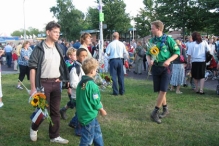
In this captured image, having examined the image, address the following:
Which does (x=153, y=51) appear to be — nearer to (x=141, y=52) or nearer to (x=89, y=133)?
(x=89, y=133)

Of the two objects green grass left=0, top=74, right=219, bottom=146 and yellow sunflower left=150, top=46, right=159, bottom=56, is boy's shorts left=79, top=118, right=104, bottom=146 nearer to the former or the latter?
Answer: green grass left=0, top=74, right=219, bottom=146

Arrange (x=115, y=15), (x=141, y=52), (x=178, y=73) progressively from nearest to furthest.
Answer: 1. (x=178, y=73)
2. (x=141, y=52)
3. (x=115, y=15)

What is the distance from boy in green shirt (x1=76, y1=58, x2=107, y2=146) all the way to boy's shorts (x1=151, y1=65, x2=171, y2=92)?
90.9 inches

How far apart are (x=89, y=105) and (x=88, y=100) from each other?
7 centimetres

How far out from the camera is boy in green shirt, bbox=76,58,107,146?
10.5 feet

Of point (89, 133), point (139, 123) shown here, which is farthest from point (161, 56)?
point (89, 133)

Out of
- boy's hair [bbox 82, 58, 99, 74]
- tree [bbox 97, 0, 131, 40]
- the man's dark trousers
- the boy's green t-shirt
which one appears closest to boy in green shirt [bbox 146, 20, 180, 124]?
boy's hair [bbox 82, 58, 99, 74]

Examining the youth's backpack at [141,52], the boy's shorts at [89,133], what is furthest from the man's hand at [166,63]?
the youth's backpack at [141,52]

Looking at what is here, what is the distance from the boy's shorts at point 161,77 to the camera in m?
5.27

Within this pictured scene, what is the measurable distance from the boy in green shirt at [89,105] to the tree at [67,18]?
5143 centimetres

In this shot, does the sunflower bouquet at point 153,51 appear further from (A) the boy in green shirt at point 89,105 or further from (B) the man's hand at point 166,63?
(A) the boy in green shirt at point 89,105

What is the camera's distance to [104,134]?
184 inches

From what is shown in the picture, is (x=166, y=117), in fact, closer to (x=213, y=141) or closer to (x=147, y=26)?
(x=213, y=141)

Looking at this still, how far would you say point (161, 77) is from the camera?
5332 millimetres
